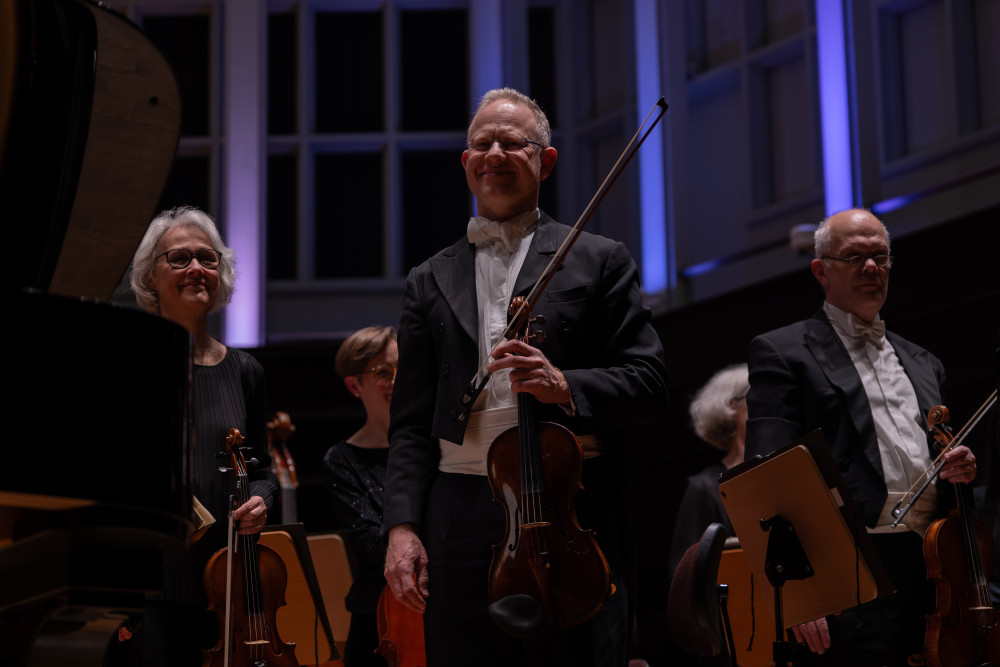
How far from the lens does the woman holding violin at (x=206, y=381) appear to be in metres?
3.02

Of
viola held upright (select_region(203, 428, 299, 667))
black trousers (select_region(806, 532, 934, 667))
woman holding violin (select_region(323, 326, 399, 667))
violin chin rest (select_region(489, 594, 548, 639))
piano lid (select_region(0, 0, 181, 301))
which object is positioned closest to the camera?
piano lid (select_region(0, 0, 181, 301))

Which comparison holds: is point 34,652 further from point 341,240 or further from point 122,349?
point 341,240

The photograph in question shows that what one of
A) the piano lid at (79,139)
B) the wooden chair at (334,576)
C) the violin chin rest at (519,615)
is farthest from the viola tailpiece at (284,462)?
the violin chin rest at (519,615)

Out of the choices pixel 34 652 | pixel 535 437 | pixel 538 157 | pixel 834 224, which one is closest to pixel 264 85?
pixel 834 224

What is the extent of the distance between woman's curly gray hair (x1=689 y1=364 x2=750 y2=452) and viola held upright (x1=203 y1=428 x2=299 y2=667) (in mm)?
2203

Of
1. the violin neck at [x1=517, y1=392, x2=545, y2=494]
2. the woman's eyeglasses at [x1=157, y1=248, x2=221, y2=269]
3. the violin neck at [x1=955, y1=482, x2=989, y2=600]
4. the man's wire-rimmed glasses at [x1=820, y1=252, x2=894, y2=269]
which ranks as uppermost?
the man's wire-rimmed glasses at [x1=820, y1=252, x2=894, y2=269]

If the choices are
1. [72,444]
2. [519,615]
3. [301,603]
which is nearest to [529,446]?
[519,615]

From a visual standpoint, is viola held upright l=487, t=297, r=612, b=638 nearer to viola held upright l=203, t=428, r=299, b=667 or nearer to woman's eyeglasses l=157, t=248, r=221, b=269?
viola held upright l=203, t=428, r=299, b=667

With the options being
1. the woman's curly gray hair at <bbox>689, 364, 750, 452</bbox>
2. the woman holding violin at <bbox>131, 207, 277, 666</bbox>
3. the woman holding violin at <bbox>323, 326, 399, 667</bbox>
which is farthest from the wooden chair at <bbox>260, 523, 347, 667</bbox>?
the woman's curly gray hair at <bbox>689, 364, 750, 452</bbox>

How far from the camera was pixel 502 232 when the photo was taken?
2613 millimetres

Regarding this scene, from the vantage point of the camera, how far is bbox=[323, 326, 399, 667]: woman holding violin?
3980 millimetres

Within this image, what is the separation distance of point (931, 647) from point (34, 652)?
7.36ft

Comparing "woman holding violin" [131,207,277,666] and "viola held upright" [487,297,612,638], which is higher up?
"woman holding violin" [131,207,277,666]

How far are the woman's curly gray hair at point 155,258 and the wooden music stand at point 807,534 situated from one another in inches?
55.9
